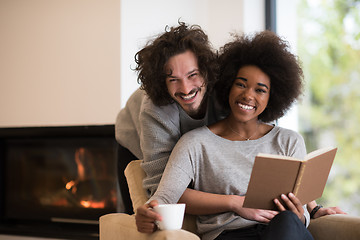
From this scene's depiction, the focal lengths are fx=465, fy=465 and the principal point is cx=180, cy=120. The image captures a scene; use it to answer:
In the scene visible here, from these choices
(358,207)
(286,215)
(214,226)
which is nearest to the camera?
(286,215)

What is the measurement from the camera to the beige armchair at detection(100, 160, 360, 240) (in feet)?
4.83

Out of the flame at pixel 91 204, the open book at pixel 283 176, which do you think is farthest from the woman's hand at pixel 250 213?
the flame at pixel 91 204

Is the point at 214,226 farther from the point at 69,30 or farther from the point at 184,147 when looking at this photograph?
the point at 69,30

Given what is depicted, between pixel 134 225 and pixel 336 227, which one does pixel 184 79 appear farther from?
pixel 336 227

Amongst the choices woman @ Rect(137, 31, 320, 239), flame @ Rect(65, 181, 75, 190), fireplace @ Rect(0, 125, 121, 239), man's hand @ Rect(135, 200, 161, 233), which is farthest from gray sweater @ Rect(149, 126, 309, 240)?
flame @ Rect(65, 181, 75, 190)

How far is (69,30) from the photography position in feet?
10.1

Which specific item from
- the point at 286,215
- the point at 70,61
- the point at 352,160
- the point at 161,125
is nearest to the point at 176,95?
the point at 161,125

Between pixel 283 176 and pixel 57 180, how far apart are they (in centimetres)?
235

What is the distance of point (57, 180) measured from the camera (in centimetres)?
341

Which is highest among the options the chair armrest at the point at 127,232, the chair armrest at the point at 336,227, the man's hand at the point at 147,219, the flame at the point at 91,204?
the man's hand at the point at 147,219

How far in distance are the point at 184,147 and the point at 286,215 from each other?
1.47ft

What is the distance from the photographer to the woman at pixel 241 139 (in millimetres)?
1595

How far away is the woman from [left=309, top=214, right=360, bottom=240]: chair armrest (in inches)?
4.7

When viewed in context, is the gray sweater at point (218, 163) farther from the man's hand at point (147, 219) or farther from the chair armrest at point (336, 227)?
the man's hand at point (147, 219)
